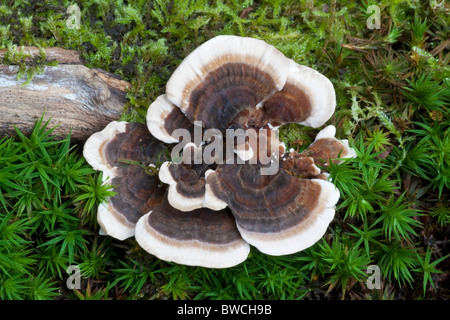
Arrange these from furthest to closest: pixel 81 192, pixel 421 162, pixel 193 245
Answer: pixel 421 162 → pixel 81 192 → pixel 193 245

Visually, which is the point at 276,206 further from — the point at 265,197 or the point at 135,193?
the point at 135,193

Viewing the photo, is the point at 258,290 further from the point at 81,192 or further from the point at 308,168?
the point at 81,192

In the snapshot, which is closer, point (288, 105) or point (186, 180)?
point (186, 180)

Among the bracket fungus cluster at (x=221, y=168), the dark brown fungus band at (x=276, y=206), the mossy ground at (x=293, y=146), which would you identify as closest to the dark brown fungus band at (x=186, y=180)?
the bracket fungus cluster at (x=221, y=168)

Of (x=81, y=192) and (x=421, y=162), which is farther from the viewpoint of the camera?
(x=421, y=162)

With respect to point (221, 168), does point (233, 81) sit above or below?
above

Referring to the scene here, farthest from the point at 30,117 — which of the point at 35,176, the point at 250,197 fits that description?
the point at 250,197

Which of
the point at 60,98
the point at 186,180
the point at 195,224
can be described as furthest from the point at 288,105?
the point at 60,98
